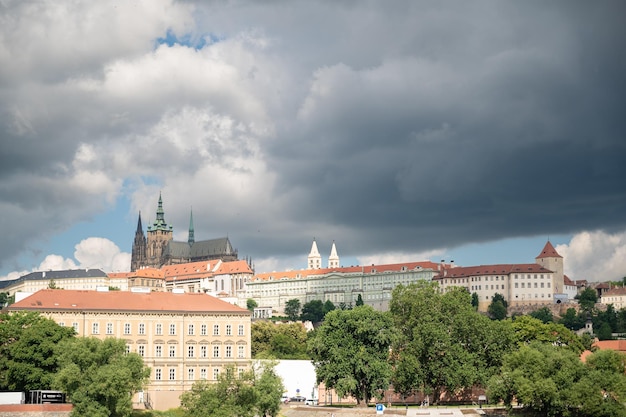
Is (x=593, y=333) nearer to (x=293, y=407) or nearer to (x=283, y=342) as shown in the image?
(x=283, y=342)

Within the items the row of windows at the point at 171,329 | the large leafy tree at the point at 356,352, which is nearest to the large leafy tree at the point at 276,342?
the row of windows at the point at 171,329

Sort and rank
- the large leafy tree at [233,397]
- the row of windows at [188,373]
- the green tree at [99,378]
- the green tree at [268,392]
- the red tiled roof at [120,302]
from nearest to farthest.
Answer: the green tree at [99,378]
the large leafy tree at [233,397]
the green tree at [268,392]
the red tiled roof at [120,302]
the row of windows at [188,373]

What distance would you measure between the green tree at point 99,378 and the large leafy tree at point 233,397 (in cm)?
390

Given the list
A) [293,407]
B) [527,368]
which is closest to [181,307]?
[293,407]

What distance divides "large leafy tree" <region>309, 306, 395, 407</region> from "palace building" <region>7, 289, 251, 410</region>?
8.96 metres

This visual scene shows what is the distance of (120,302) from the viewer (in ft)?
279

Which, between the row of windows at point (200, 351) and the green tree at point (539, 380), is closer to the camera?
the green tree at point (539, 380)

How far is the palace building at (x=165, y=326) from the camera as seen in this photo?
8231 cm

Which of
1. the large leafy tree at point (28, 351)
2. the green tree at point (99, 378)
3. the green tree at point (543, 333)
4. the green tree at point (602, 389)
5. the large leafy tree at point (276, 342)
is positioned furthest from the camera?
the large leafy tree at point (276, 342)

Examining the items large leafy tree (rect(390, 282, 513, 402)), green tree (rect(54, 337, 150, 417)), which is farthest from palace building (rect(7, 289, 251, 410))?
green tree (rect(54, 337, 150, 417))

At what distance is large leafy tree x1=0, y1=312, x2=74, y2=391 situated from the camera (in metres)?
68.7

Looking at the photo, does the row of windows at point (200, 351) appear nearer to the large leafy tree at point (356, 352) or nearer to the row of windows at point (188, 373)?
the row of windows at point (188, 373)

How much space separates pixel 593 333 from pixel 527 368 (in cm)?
13114

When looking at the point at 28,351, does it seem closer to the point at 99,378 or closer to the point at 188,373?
the point at 99,378
